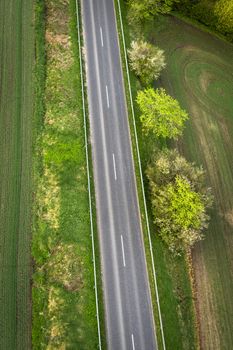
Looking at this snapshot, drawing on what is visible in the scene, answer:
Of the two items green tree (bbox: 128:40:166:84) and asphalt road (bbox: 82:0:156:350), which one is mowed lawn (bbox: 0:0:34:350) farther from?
green tree (bbox: 128:40:166:84)

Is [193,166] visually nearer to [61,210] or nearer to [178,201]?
[178,201]

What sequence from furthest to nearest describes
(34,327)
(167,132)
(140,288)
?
(167,132) < (140,288) < (34,327)

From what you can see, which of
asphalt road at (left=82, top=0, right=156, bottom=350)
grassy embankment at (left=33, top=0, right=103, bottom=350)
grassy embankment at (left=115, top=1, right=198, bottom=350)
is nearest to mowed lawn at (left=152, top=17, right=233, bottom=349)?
grassy embankment at (left=115, top=1, right=198, bottom=350)

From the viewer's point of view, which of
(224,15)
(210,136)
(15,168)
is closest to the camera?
(15,168)

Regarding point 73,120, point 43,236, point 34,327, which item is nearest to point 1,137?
point 73,120

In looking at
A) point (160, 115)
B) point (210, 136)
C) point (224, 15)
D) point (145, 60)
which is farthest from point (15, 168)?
point (224, 15)

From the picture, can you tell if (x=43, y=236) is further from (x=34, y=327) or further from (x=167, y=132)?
(x=167, y=132)

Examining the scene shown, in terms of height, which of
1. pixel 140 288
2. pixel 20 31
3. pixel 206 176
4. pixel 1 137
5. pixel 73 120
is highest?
pixel 20 31
